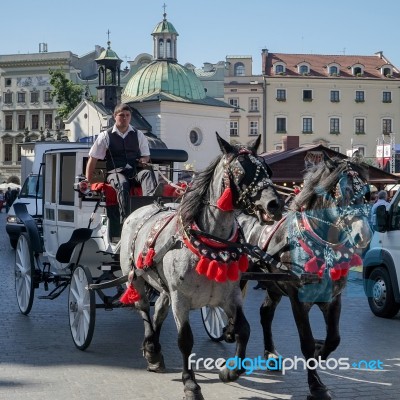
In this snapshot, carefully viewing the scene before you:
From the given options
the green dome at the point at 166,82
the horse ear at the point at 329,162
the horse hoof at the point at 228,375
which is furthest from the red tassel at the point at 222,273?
the green dome at the point at 166,82

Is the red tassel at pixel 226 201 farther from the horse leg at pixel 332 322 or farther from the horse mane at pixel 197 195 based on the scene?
the horse leg at pixel 332 322

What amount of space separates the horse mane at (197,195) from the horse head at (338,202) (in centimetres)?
Answer: 109

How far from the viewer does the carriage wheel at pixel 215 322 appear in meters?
8.93

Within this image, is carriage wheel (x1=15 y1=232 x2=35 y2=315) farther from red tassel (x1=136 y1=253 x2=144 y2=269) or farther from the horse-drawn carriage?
red tassel (x1=136 y1=253 x2=144 y2=269)

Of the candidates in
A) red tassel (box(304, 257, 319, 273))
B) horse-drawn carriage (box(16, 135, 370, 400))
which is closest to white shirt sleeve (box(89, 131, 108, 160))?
horse-drawn carriage (box(16, 135, 370, 400))

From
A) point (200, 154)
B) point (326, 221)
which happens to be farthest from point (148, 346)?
point (200, 154)

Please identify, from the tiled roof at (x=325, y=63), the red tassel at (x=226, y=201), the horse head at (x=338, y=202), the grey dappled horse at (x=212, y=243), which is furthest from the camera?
the tiled roof at (x=325, y=63)

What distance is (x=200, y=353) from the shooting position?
28.0 feet

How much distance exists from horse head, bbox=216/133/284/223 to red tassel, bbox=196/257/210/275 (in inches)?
19.2

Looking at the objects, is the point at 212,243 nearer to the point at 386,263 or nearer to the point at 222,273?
the point at 222,273

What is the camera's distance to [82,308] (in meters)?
8.77

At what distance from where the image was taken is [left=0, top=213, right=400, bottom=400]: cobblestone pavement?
22.5 ft

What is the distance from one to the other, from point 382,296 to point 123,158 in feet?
15.1

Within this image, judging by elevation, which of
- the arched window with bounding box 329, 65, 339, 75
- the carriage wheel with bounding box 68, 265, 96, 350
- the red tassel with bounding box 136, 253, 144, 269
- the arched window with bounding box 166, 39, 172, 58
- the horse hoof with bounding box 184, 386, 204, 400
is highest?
the arched window with bounding box 329, 65, 339, 75
